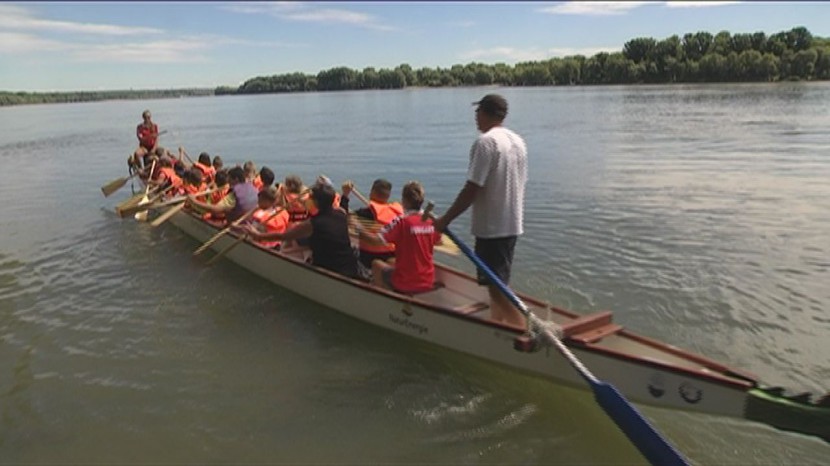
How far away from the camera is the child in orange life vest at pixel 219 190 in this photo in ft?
35.5

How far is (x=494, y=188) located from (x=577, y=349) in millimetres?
1552

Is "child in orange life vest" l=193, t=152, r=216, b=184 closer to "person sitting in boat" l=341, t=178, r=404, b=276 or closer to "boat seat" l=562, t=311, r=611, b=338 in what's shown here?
"person sitting in boat" l=341, t=178, r=404, b=276

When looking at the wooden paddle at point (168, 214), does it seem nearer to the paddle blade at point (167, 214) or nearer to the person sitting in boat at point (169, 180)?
the paddle blade at point (167, 214)

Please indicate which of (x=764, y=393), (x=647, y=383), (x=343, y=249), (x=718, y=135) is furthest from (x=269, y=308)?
(x=718, y=135)

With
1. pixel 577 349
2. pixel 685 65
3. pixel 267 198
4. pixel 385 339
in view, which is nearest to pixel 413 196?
pixel 385 339

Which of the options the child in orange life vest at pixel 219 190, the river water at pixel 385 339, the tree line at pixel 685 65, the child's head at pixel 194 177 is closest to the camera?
the river water at pixel 385 339

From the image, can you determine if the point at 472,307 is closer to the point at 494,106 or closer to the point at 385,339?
the point at 385,339

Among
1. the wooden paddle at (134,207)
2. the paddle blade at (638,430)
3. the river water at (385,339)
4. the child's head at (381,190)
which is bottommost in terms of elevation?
the river water at (385,339)

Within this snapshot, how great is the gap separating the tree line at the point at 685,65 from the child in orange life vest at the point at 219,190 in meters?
88.0

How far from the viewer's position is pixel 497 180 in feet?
17.4

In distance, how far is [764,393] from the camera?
13.5 feet

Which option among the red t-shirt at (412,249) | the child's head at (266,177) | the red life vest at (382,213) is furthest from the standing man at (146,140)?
the red t-shirt at (412,249)

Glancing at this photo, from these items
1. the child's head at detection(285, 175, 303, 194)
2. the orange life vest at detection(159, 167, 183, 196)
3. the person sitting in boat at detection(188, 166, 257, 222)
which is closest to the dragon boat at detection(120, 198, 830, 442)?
the child's head at detection(285, 175, 303, 194)

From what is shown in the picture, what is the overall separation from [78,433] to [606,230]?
9.18 meters
